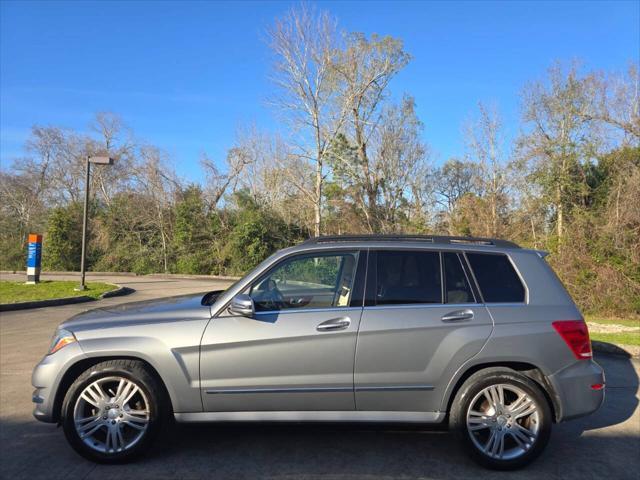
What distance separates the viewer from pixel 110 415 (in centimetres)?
375

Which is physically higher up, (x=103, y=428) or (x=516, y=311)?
(x=516, y=311)

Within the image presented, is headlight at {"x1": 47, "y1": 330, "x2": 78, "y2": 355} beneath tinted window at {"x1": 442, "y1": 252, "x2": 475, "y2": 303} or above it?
beneath

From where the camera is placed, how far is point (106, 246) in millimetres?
29531

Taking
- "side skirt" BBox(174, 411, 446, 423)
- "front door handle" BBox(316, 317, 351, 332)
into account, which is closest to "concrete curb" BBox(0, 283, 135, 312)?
"side skirt" BBox(174, 411, 446, 423)

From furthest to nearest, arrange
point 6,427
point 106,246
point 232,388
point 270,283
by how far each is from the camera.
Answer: point 106,246 → point 6,427 → point 270,283 → point 232,388

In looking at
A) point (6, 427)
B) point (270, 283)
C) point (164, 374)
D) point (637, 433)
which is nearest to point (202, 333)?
point (164, 374)

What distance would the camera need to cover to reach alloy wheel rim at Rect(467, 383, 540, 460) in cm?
372

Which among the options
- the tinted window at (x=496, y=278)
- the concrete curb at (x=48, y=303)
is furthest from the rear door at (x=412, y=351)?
the concrete curb at (x=48, y=303)

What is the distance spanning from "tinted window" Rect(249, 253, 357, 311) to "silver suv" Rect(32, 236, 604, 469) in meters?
0.15

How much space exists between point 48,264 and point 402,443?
3121 centimetres

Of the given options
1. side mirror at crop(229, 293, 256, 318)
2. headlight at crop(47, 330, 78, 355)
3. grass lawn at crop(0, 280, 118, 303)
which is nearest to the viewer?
side mirror at crop(229, 293, 256, 318)

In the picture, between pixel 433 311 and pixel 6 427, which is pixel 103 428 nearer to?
pixel 6 427

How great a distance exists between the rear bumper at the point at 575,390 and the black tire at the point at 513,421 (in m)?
0.12

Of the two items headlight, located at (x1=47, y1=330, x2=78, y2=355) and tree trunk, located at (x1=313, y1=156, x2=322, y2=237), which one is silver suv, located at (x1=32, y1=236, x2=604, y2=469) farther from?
tree trunk, located at (x1=313, y1=156, x2=322, y2=237)
